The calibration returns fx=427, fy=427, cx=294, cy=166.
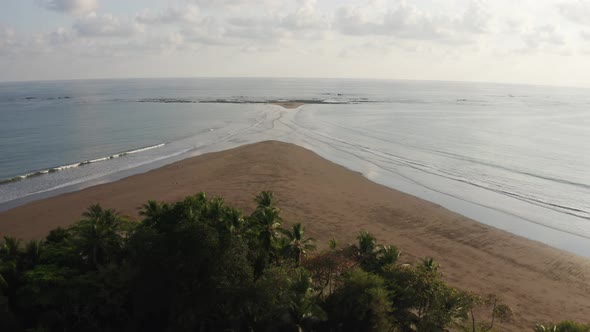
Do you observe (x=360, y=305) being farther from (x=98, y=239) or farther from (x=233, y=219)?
(x=98, y=239)

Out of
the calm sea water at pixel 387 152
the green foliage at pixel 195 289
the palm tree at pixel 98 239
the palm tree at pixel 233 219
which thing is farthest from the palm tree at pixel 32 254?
the calm sea water at pixel 387 152

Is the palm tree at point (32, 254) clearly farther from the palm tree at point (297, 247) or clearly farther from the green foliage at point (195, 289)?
the palm tree at point (297, 247)

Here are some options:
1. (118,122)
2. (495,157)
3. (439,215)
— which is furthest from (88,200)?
(118,122)

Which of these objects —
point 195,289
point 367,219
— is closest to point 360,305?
point 195,289

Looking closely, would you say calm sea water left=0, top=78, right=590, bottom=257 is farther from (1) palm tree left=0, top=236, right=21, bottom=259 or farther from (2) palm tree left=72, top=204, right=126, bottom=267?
(2) palm tree left=72, top=204, right=126, bottom=267

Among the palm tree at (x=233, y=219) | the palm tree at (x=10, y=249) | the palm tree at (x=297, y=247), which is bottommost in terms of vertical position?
the palm tree at (x=297, y=247)

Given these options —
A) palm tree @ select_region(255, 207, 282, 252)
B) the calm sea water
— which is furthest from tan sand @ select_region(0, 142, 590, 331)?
palm tree @ select_region(255, 207, 282, 252)
